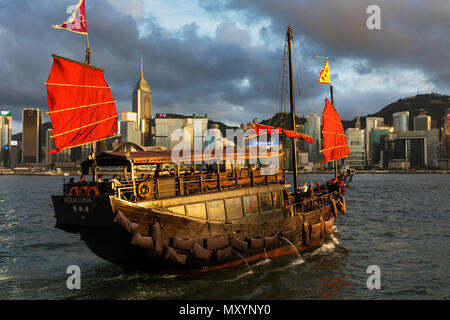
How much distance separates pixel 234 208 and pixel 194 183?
2105mm

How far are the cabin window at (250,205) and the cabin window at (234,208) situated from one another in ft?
1.07

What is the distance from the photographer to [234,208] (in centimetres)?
1415

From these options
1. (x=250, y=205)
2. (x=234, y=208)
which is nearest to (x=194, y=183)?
(x=234, y=208)

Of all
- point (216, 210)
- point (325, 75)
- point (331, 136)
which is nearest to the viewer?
point (216, 210)

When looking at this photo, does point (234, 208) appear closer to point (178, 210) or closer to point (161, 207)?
point (178, 210)

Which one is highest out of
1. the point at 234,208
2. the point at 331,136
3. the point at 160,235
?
the point at 331,136

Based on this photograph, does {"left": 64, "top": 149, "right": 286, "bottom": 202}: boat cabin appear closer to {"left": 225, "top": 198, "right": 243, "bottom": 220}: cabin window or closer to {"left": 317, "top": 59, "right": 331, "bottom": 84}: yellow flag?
{"left": 225, "top": 198, "right": 243, "bottom": 220}: cabin window

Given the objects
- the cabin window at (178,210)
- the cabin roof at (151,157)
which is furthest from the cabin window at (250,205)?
the cabin window at (178,210)

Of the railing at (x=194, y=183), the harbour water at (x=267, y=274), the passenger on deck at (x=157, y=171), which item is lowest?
the harbour water at (x=267, y=274)

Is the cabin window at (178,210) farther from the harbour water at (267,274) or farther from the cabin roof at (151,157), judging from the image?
the harbour water at (267,274)

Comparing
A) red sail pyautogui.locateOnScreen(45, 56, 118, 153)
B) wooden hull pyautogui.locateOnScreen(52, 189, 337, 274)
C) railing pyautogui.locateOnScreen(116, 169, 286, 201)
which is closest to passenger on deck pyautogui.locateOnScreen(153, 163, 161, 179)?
railing pyautogui.locateOnScreen(116, 169, 286, 201)

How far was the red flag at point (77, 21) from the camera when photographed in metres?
14.6

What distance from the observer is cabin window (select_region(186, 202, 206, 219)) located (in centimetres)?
1265

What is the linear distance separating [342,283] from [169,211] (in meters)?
7.50
